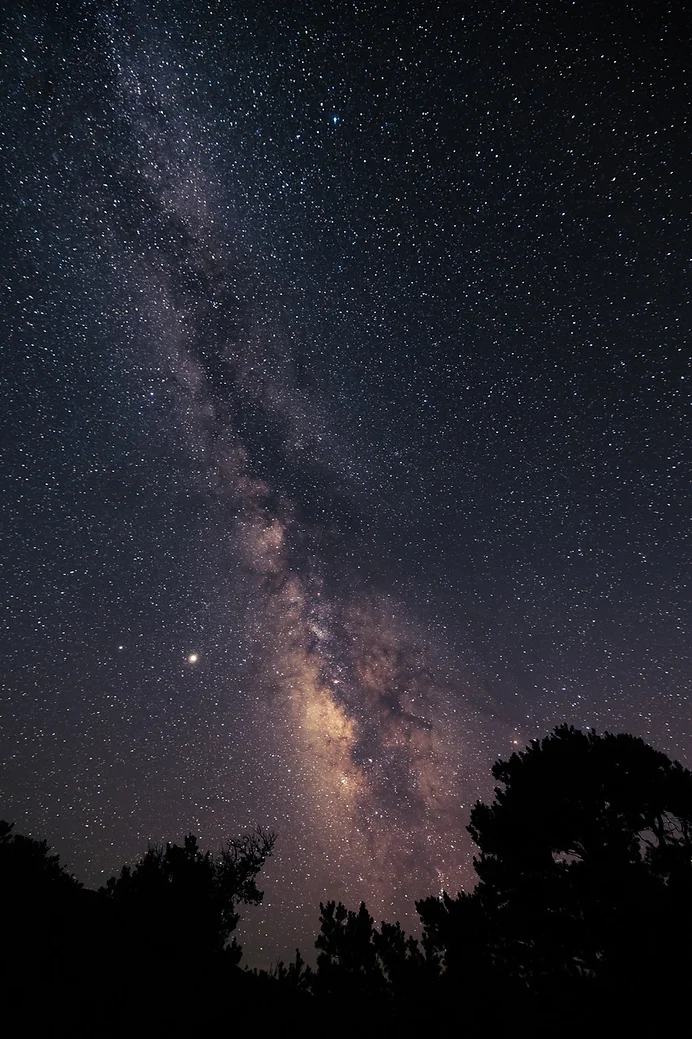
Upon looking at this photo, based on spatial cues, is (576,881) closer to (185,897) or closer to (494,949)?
(494,949)

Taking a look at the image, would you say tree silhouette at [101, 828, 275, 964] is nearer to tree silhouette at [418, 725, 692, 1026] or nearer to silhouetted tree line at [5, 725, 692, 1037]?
silhouetted tree line at [5, 725, 692, 1037]

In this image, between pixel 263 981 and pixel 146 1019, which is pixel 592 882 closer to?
pixel 146 1019

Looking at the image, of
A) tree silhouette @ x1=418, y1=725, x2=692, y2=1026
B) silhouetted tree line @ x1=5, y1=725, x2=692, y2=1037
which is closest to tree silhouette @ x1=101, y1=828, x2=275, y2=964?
silhouetted tree line @ x1=5, y1=725, x2=692, y2=1037

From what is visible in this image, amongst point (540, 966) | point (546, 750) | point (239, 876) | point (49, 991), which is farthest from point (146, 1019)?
point (239, 876)

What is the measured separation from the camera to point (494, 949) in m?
11.1

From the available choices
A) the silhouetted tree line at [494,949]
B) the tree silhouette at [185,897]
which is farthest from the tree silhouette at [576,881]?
the tree silhouette at [185,897]

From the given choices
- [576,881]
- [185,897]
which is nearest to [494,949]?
[576,881]

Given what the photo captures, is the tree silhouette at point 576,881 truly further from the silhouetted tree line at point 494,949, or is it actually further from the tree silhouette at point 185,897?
the tree silhouette at point 185,897

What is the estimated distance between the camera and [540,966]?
10.2 m

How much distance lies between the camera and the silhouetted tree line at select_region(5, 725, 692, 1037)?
26.4ft

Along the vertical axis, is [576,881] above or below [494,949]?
above

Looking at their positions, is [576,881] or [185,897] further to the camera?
[185,897]

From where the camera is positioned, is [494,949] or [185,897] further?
→ [185,897]

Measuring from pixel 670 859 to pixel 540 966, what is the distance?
421 cm
